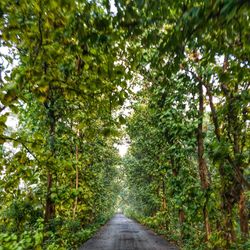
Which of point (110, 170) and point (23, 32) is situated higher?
point (110, 170)

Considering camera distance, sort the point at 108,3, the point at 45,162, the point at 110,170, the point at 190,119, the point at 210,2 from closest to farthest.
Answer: the point at 210,2, the point at 108,3, the point at 45,162, the point at 190,119, the point at 110,170

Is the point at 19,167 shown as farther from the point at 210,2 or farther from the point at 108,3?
the point at 210,2

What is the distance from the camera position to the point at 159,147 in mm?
21172

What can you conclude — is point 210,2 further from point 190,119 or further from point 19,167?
point 190,119

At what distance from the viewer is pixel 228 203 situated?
35.2 feet

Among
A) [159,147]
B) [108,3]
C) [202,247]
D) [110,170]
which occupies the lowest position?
[202,247]

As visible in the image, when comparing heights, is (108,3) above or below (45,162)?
above

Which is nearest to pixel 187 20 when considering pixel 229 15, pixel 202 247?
pixel 229 15

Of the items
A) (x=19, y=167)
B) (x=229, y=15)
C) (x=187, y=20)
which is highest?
(x=187, y=20)

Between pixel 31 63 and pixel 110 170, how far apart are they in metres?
41.2

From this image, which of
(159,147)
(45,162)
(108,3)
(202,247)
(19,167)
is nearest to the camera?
(108,3)

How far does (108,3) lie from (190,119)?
8806 mm

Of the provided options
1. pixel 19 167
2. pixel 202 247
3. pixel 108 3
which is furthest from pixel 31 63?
pixel 202 247

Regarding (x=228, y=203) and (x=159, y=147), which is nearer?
(x=228, y=203)
